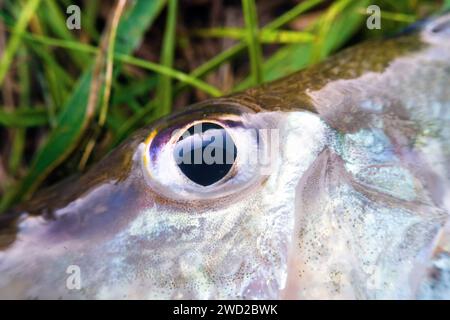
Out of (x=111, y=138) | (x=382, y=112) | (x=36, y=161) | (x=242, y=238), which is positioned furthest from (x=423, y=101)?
(x=36, y=161)

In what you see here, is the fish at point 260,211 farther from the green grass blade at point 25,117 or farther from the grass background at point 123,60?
the green grass blade at point 25,117

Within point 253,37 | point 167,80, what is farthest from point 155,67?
point 253,37

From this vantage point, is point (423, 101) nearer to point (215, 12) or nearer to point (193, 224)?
point (193, 224)

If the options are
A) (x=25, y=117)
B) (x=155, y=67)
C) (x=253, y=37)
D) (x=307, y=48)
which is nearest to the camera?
(x=253, y=37)
